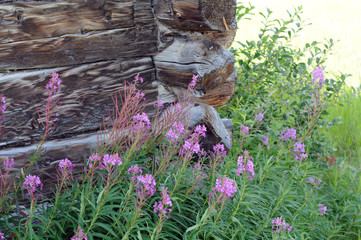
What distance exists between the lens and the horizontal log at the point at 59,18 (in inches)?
111

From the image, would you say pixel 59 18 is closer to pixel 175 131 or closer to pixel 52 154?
pixel 52 154

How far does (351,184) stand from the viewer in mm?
4312

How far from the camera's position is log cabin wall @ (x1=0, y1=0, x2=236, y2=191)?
9.49ft

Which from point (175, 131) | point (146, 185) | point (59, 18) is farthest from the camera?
point (59, 18)

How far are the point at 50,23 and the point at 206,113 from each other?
1350 mm

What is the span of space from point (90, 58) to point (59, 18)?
0.35m

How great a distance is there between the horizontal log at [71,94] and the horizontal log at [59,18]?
10.2 inches

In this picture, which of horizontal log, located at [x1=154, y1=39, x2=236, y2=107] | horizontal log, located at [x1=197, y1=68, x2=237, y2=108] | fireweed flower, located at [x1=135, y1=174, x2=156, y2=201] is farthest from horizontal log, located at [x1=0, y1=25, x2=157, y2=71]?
fireweed flower, located at [x1=135, y1=174, x2=156, y2=201]

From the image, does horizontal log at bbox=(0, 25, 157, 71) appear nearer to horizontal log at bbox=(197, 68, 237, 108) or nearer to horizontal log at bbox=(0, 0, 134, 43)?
horizontal log at bbox=(0, 0, 134, 43)

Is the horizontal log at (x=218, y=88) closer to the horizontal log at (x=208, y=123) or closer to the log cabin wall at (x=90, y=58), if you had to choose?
the log cabin wall at (x=90, y=58)

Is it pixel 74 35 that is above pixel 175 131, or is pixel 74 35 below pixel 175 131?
above

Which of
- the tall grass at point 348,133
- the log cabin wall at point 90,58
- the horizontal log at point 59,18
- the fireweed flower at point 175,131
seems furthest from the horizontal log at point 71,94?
the tall grass at point 348,133

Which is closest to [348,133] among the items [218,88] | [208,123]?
[218,88]

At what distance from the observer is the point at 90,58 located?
305 centimetres
